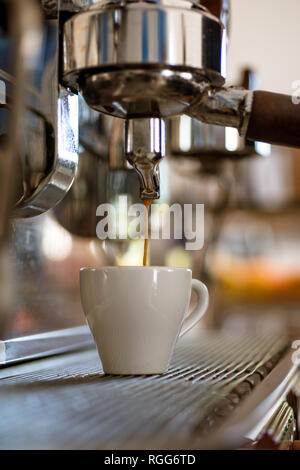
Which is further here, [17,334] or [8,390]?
[17,334]

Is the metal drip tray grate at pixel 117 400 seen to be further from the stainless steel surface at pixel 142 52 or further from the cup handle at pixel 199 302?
the stainless steel surface at pixel 142 52

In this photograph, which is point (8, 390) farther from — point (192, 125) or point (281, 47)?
point (281, 47)

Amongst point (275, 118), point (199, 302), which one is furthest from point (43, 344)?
point (275, 118)

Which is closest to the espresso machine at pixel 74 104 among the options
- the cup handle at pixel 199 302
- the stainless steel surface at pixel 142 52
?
the stainless steel surface at pixel 142 52

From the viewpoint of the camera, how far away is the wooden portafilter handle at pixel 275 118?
349 mm

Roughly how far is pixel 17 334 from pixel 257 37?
1726 mm

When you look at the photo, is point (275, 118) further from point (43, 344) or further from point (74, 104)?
point (43, 344)

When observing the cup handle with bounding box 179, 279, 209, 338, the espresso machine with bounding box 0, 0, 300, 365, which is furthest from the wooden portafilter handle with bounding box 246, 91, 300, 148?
the cup handle with bounding box 179, 279, 209, 338

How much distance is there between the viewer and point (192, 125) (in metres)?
0.79

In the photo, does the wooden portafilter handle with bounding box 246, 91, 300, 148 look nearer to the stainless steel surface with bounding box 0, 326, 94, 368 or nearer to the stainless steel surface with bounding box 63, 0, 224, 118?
the stainless steel surface with bounding box 63, 0, 224, 118

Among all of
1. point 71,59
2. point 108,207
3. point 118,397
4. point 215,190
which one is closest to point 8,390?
point 118,397

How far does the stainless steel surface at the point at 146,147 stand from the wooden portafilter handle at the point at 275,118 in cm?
6

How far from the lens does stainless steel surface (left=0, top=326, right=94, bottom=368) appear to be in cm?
39

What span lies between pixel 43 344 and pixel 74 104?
0.17 metres
